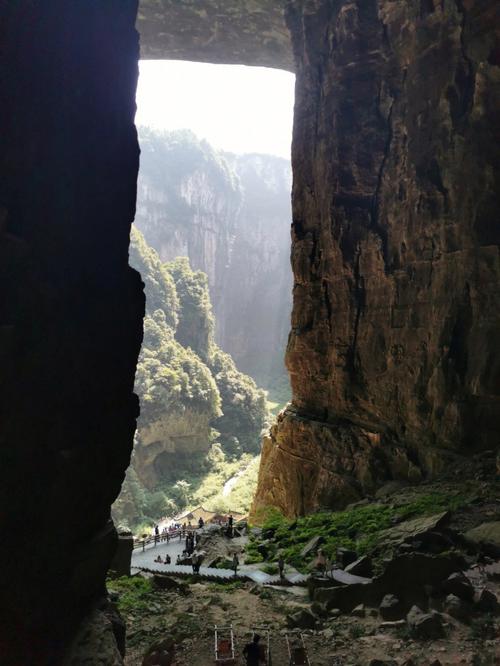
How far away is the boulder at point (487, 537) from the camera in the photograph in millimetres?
8969

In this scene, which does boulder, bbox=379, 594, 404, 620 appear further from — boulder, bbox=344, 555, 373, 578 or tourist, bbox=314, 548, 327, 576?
tourist, bbox=314, 548, 327, 576

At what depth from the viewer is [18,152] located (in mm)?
4820

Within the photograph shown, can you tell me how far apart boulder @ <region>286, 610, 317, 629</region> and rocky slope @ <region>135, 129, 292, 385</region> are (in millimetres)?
88444

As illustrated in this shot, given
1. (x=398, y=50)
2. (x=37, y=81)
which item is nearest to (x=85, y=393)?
(x=37, y=81)

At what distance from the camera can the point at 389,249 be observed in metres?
17.0

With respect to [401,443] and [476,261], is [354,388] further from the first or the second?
[476,261]

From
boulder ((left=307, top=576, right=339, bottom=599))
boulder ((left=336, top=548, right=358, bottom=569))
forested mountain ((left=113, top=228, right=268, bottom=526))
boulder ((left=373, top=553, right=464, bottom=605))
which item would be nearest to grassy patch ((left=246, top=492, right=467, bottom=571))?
boulder ((left=336, top=548, right=358, bottom=569))

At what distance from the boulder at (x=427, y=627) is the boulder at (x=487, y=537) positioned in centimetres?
278

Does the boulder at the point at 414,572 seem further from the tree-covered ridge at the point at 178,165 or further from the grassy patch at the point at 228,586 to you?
the tree-covered ridge at the point at 178,165

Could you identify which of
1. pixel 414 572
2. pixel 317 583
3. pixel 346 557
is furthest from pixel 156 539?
pixel 414 572

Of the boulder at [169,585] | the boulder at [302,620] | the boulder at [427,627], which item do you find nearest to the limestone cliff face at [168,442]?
the boulder at [169,585]

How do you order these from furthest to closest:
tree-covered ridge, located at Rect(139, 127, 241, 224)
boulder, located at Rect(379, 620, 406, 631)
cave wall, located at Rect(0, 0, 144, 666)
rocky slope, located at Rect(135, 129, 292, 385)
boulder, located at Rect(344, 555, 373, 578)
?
tree-covered ridge, located at Rect(139, 127, 241, 224), rocky slope, located at Rect(135, 129, 292, 385), boulder, located at Rect(344, 555, 373, 578), boulder, located at Rect(379, 620, 406, 631), cave wall, located at Rect(0, 0, 144, 666)

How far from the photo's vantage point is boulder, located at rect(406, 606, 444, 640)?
6547 millimetres

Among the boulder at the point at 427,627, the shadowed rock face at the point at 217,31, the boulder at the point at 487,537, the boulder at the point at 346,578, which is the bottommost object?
the boulder at the point at 346,578
